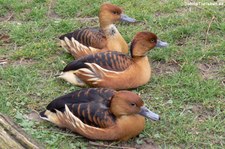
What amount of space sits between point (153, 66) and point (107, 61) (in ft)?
2.54

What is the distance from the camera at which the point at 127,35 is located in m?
6.08

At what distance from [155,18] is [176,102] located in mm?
1929

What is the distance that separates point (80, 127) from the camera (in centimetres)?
418

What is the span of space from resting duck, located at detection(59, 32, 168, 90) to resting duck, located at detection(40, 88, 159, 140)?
1.98 feet

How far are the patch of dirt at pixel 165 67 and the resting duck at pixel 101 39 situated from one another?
0.39 m

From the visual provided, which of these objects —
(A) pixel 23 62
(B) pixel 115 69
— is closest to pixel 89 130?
(B) pixel 115 69

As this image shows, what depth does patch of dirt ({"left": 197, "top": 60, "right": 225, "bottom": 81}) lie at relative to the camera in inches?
206

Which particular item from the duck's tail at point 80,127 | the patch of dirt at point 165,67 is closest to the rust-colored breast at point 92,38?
the patch of dirt at point 165,67

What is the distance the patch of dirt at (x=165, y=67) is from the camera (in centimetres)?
536

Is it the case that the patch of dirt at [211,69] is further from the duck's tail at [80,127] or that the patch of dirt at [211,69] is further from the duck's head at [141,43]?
the duck's tail at [80,127]

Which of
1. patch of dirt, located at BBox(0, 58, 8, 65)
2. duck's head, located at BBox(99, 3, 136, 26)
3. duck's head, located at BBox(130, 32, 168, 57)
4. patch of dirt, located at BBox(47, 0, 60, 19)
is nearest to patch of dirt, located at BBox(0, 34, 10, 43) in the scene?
patch of dirt, located at BBox(0, 58, 8, 65)

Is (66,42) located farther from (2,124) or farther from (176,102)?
(2,124)

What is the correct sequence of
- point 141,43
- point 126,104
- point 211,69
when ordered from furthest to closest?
point 211,69, point 141,43, point 126,104

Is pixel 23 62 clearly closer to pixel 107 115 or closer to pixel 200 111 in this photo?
pixel 107 115
